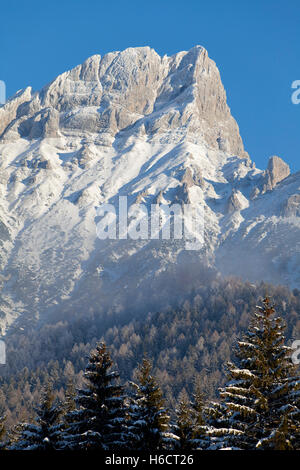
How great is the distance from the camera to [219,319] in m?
197

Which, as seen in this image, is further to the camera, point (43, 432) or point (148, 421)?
point (43, 432)

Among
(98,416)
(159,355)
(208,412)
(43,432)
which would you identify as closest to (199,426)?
(208,412)

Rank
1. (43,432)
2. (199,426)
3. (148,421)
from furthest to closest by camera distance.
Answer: (199,426), (43,432), (148,421)

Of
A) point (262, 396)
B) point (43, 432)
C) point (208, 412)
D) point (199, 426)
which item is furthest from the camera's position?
point (199, 426)

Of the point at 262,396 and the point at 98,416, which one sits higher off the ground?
the point at 262,396

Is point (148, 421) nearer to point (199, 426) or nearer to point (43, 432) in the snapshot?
point (199, 426)

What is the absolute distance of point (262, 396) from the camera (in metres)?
27.7

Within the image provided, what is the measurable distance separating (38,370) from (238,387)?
151960 mm

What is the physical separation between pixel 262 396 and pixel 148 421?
7.34 m

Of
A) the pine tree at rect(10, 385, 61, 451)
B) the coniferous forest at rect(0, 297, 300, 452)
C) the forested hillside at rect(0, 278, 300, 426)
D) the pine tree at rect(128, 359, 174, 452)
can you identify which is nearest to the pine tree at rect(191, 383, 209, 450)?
the coniferous forest at rect(0, 297, 300, 452)

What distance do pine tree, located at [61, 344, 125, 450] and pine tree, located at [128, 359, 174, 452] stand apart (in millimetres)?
662

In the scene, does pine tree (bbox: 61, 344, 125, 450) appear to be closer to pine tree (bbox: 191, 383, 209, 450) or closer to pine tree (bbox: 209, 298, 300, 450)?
pine tree (bbox: 191, 383, 209, 450)
